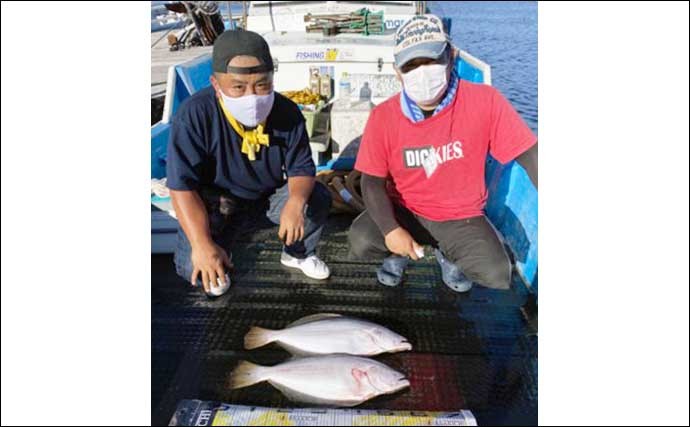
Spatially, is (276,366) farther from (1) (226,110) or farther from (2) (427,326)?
(1) (226,110)

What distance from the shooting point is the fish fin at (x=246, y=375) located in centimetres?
231

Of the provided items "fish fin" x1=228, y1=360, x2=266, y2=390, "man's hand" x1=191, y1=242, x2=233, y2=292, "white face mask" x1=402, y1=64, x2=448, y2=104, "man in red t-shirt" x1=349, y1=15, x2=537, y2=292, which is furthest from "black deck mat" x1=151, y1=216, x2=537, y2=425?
"white face mask" x1=402, y1=64, x2=448, y2=104

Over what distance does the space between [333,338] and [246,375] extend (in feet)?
1.56

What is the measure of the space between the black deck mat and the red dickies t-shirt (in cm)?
59

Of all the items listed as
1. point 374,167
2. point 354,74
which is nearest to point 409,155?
point 374,167

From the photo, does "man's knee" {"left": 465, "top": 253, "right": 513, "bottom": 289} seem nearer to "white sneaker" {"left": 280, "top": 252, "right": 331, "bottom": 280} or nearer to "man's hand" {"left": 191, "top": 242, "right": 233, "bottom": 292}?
"white sneaker" {"left": 280, "top": 252, "right": 331, "bottom": 280}

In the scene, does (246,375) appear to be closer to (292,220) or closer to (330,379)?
(330,379)

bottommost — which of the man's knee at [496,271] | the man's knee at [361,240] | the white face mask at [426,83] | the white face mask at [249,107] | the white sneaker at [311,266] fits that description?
the white sneaker at [311,266]

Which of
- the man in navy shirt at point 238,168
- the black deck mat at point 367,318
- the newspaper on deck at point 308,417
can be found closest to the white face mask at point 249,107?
the man in navy shirt at point 238,168

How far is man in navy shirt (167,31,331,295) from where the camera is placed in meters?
2.52

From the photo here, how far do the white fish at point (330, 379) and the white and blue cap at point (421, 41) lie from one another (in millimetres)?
1625

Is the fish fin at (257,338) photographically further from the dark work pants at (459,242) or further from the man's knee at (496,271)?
the man's knee at (496,271)

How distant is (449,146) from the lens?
2.76 metres

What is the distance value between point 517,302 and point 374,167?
126 cm
